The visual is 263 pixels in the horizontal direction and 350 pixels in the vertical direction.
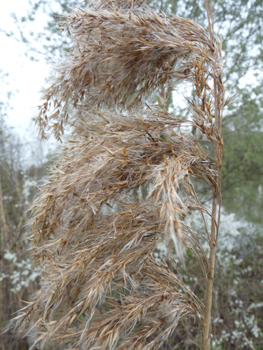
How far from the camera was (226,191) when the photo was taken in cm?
601

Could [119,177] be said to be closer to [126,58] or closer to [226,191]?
[126,58]

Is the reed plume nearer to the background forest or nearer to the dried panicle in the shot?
the dried panicle

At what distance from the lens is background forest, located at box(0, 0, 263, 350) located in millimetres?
3889

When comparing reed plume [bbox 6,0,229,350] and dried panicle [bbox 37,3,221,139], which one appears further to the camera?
dried panicle [bbox 37,3,221,139]

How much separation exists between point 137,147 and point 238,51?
14.7ft

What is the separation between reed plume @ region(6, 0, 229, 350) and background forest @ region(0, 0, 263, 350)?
2.41 meters

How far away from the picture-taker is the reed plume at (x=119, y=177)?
1057mm

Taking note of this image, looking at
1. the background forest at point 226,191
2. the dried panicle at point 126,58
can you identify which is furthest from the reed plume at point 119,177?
the background forest at point 226,191

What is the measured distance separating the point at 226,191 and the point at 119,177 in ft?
17.5

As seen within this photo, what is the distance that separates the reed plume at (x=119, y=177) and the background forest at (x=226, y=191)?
2.41m

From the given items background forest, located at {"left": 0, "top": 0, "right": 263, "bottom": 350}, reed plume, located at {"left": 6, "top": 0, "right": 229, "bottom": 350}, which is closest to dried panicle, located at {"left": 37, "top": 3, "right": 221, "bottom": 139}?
reed plume, located at {"left": 6, "top": 0, "right": 229, "bottom": 350}

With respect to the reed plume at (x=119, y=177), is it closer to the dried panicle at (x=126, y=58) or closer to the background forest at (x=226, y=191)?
the dried panicle at (x=126, y=58)

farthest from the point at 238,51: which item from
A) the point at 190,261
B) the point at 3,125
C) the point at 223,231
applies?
the point at 3,125

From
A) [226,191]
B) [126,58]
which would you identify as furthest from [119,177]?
[226,191]
